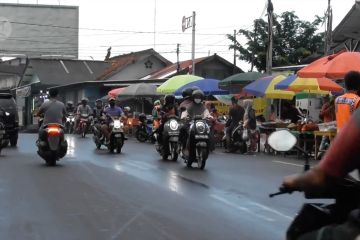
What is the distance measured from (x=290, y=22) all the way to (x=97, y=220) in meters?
37.3

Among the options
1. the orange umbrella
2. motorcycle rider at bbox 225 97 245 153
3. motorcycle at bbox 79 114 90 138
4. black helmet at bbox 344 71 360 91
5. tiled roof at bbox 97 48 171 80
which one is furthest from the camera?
tiled roof at bbox 97 48 171 80

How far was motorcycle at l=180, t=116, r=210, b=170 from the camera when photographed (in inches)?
543

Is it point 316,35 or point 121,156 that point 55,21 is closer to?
point 316,35

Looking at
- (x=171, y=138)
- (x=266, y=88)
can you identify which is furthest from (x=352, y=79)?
(x=266, y=88)

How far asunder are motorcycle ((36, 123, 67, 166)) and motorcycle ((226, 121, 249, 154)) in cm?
761

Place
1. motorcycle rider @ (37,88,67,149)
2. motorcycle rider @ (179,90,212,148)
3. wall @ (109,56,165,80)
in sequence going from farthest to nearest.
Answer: wall @ (109,56,165,80)
motorcycle rider @ (179,90,212,148)
motorcycle rider @ (37,88,67,149)

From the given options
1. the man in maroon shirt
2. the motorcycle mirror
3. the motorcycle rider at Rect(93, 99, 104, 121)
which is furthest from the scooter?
the man in maroon shirt

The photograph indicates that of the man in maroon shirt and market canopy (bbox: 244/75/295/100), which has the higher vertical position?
market canopy (bbox: 244/75/295/100)

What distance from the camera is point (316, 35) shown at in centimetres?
4381

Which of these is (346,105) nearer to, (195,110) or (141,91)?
(195,110)

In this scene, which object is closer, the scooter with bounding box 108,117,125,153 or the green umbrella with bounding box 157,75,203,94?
the scooter with bounding box 108,117,125,153

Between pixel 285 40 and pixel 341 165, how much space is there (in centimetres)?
4106

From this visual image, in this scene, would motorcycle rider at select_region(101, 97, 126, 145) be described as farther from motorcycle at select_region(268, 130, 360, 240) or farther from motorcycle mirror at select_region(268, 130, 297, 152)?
motorcycle at select_region(268, 130, 360, 240)

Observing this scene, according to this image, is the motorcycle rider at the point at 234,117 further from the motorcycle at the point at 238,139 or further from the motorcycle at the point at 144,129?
the motorcycle at the point at 144,129
